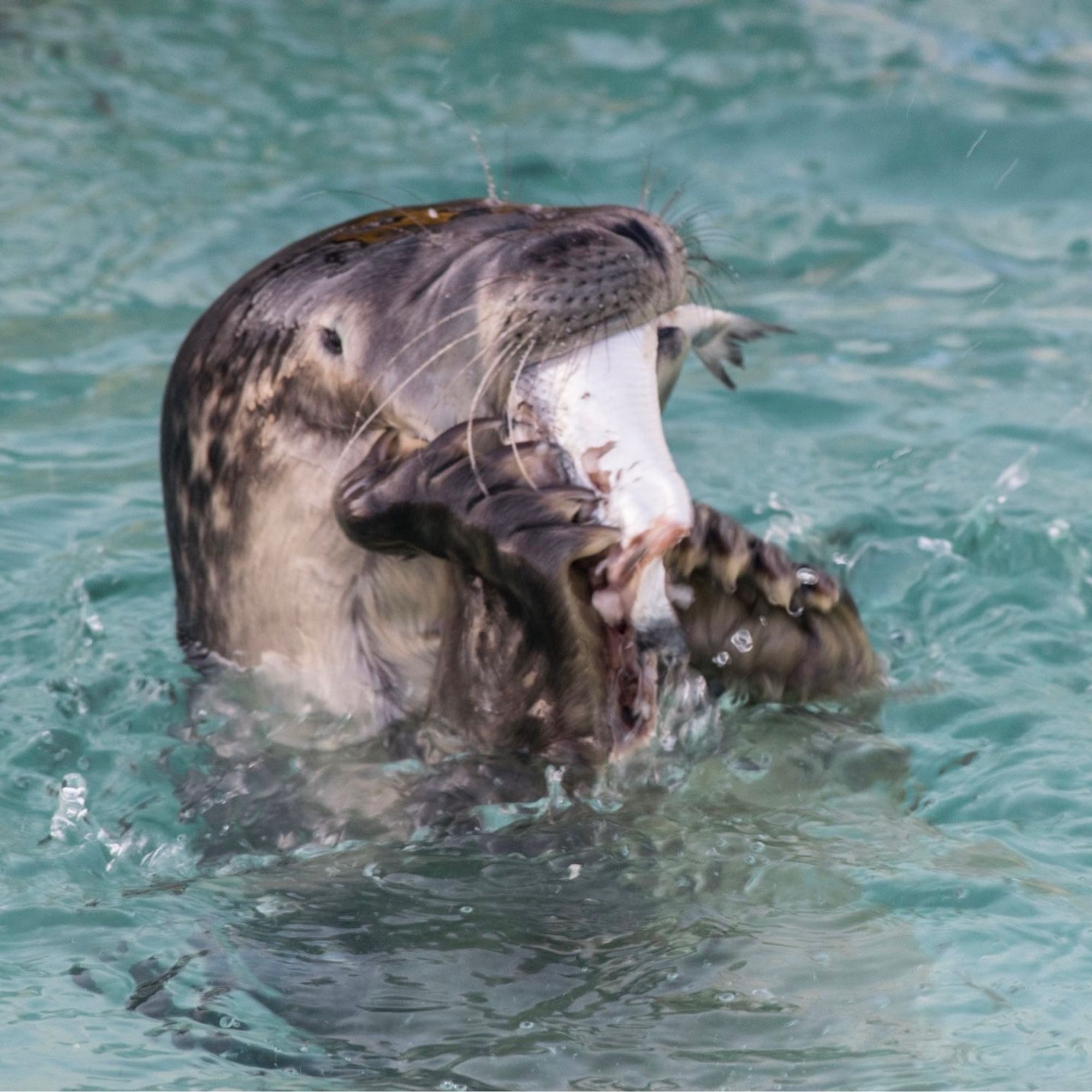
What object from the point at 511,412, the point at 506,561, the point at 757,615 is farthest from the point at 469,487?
the point at 757,615

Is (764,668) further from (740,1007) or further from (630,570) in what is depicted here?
(740,1007)

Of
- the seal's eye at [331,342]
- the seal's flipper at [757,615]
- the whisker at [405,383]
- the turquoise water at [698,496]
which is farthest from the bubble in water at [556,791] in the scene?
the seal's eye at [331,342]

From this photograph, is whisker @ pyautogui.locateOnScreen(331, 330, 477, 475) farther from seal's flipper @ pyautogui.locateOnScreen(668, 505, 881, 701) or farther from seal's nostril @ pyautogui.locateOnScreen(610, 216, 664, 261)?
seal's flipper @ pyautogui.locateOnScreen(668, 505, 881, 701)

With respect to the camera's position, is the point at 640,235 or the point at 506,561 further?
the point at 640,235

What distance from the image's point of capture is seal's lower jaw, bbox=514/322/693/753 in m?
3.21

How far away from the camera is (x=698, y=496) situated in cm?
530

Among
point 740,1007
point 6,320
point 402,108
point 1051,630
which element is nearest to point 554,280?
point 740,1007

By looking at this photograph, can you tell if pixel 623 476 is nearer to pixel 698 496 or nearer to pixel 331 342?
pixel 331 342

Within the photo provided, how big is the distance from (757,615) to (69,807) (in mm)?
1474

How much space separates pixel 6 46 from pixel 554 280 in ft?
20.6

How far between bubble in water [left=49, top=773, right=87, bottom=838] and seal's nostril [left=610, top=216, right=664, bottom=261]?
5.25 ft

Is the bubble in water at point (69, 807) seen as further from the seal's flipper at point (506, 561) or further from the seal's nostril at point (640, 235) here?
the seal's nostril at point (640, 235)

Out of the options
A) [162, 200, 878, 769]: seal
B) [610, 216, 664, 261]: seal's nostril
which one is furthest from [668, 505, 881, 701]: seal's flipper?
[610, 216, 664, 261]: seal's nostril

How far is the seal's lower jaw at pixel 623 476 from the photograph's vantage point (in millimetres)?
3207
